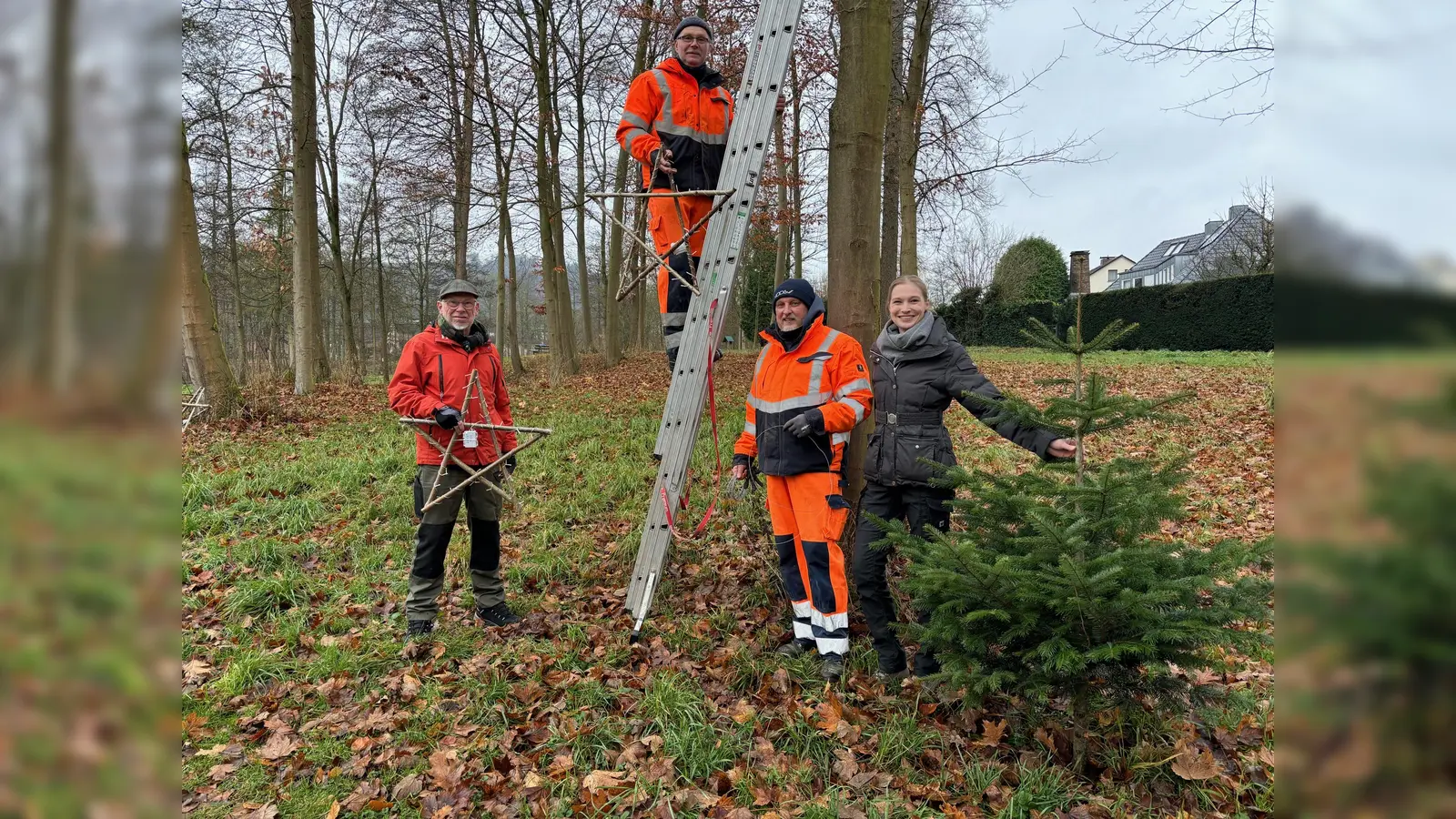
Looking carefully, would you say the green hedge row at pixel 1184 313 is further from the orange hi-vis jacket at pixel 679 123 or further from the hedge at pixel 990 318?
the orange hi-vis jacket at pixel 679 123

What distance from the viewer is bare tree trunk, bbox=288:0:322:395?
11648 mm

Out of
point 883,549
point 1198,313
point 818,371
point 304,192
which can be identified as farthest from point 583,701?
point 1198,313

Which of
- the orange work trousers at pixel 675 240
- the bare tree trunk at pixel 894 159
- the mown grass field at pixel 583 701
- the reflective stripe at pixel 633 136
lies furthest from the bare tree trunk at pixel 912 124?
the reflective stripe at pixel 633 136

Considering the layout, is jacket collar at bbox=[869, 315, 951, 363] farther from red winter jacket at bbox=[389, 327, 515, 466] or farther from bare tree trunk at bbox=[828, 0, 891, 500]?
red winter jacket at bbox=[389, 327, 515, 466]

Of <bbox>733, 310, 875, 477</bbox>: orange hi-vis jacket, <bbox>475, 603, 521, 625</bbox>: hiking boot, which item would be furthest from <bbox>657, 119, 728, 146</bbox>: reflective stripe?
<bbox>475, 603, 521, 625</bbox>: hiking boot

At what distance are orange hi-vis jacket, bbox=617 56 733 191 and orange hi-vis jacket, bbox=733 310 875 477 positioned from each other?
1377mm

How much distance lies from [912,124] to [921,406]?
30.7 ft

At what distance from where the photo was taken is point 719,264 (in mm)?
4207

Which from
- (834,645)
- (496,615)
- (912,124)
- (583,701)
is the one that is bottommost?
(583,701)
